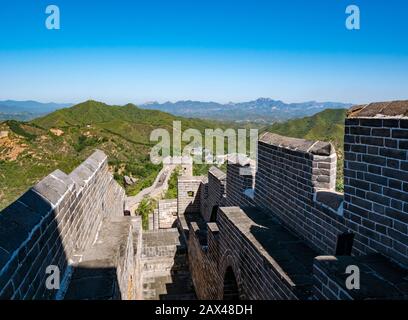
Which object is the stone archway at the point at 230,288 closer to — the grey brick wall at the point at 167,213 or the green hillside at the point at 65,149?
the grey brick wall at the point at 167,213

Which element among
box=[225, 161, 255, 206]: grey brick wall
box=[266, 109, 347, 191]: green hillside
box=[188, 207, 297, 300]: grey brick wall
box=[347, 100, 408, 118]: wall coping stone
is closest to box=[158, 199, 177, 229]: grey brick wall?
box=[188, 207, 297, 300]: grey brick wall

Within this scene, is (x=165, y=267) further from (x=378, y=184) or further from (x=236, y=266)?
(x=378, y=184)

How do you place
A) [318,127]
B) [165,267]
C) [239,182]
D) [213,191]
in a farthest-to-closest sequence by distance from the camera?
[318,127]
[213,191]
[165,267]
[239,182]

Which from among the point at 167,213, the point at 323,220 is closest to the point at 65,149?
the point at 167,213

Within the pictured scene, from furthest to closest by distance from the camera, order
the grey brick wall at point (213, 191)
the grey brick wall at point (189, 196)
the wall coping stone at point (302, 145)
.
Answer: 1. the grey brick wall at point (189, 196)
2. the grey brick wall at point (213, 191)
3. the wall coping stone at point (302, 145)

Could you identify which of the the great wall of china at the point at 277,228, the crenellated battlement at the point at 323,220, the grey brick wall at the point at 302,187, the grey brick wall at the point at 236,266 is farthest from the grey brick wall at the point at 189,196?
the grey brick wall at the point at 302,187
